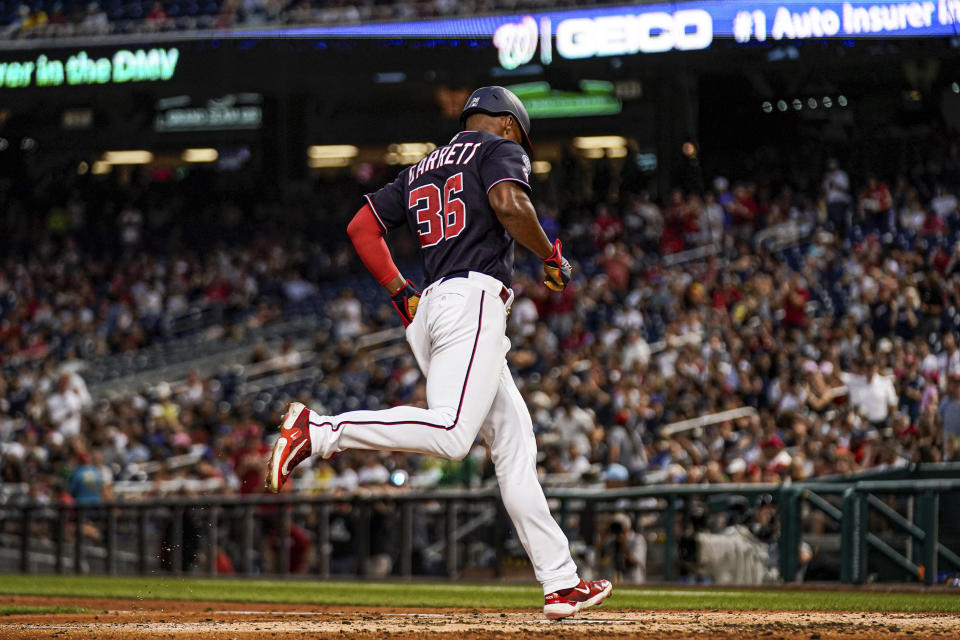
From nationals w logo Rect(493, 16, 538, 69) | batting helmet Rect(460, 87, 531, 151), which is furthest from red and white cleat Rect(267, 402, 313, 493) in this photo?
nationals w logo Rect(493, 16, 538, 69)

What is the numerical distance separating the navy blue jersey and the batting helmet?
0.13m

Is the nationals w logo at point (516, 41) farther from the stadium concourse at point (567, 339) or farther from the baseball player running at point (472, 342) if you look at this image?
the baseball player running at point (472, 342)

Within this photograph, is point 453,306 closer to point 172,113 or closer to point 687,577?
point 687,577

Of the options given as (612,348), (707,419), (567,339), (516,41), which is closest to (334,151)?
(516,41)

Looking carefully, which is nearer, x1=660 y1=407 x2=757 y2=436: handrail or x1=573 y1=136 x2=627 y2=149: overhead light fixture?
x1=660 y1=407 x2=757 y2=436: handrail

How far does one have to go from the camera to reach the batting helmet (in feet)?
16.8

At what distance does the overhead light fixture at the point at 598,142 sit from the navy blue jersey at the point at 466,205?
20.6 meters

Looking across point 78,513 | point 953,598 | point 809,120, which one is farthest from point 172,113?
point 953,598

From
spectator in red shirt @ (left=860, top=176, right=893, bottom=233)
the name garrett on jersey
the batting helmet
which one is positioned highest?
spectator in red shirt @ (left=860, top=176, right=893, bottom=233)

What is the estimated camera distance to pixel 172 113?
28.1m

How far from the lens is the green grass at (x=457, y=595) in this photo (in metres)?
6.51

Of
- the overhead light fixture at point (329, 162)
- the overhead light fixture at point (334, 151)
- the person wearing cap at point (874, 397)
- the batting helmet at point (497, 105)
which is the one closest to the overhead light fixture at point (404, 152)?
the overhead light fixture at point (334, 151)

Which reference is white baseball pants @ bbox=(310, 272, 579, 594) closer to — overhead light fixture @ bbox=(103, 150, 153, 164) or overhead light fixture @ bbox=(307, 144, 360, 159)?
overhead light fixture @ bbox=(307, 144, 360, 159)

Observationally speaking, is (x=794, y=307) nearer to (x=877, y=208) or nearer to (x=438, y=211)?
(x=877, y=208)
